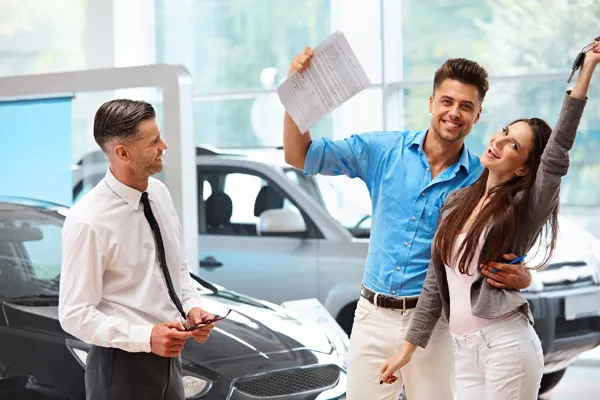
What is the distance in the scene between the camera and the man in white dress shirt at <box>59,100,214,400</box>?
2732 millimetres

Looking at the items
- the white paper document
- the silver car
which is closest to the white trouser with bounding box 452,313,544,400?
the white paper document

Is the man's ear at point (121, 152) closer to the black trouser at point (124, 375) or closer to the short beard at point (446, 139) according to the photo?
the black trouser at point (124, 375)

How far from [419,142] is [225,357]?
4.71ft

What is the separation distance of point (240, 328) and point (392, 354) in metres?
1.36

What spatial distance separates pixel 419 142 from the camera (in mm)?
3295

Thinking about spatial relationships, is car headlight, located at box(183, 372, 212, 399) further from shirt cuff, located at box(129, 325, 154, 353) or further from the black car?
shirt cuff, located at box(129, 325, 154, 353)

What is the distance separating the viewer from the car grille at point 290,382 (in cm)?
417

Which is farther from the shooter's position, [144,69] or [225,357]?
[144,69]

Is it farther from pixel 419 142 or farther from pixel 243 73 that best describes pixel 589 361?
pixel 419 142

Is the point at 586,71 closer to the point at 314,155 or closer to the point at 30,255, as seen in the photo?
the point at 314,155

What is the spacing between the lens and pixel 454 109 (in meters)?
3.13

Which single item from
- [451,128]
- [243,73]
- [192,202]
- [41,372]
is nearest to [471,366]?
[451,128]

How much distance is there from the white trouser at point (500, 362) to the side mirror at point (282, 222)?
3600 mm

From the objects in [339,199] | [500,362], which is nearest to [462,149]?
[500,362]
